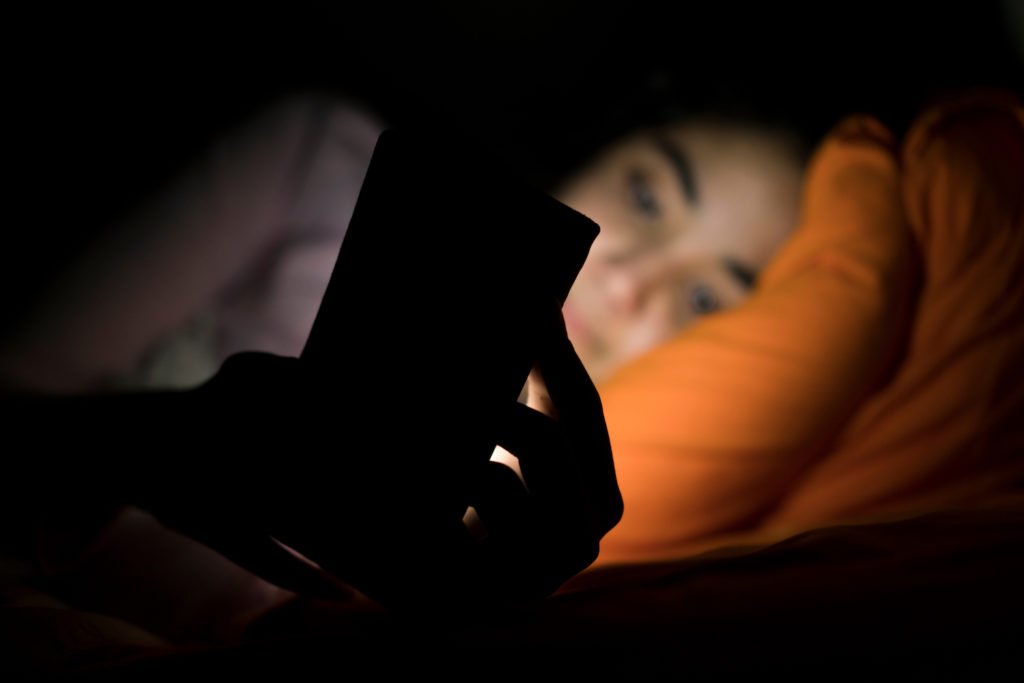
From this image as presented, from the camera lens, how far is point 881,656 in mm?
334

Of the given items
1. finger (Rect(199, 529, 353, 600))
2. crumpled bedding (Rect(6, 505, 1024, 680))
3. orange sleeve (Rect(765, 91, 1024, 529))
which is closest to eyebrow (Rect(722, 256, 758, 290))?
orange sleeve (Rect(765, 91, 1024, 529))

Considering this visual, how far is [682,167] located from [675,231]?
0.32ft

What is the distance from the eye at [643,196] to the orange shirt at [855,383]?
22 cm

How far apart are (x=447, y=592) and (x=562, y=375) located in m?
0.16

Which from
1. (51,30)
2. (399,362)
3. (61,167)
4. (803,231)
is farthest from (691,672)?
(51,30)

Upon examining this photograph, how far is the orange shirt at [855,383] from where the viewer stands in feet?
1.98

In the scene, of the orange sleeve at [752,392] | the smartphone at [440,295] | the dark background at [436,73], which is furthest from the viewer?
the dark background at [436,73]

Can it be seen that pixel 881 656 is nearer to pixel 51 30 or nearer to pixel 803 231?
pixel 803 231

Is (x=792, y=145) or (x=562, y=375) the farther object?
(x=792, y=145)

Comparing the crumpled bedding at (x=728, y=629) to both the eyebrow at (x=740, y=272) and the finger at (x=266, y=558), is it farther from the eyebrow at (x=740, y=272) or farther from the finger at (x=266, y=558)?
the eyebrow at (x=740, y=272)

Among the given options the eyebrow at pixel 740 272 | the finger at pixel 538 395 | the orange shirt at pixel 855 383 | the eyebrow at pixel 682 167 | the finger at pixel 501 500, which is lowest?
the finger at pixel 501 500

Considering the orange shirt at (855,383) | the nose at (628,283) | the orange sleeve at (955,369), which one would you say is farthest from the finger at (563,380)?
the nose at (628,283)

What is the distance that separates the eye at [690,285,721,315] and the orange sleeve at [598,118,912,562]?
123mm

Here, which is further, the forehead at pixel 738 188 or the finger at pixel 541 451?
the forehead at pixel 738 188
